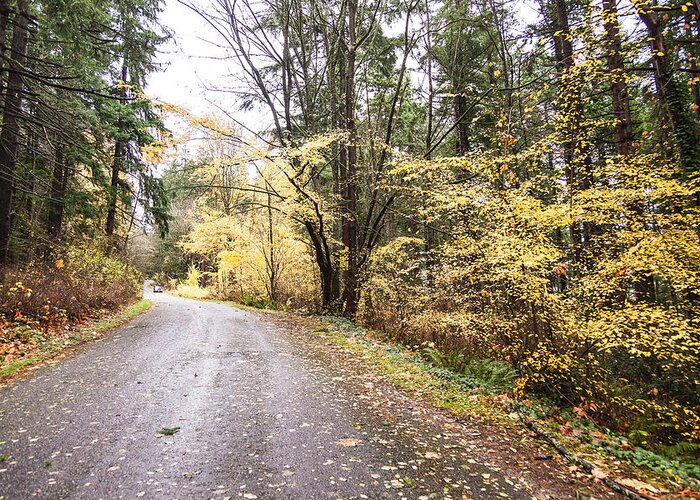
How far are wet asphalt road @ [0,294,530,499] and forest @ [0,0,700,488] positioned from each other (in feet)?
8.22

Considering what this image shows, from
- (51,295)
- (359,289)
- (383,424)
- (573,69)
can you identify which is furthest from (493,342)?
(51,295)

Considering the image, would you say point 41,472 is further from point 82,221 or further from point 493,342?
point 82,221

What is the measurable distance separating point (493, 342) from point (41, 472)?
6.38 m

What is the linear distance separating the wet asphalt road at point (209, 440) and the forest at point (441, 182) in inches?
98.6

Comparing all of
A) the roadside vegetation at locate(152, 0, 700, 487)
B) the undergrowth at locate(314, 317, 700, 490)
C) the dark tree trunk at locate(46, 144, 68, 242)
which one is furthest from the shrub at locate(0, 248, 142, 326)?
the undergrowth at locate(314, 317, 700, 490)

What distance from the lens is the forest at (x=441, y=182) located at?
5.38 meters

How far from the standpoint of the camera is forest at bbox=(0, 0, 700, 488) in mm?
5383

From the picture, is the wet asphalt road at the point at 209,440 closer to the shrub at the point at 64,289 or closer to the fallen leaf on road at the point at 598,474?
the fallen leaf on road at the point at 598,474

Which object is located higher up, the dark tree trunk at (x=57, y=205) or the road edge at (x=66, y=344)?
the dark tree trunk at (x=57, y=205)

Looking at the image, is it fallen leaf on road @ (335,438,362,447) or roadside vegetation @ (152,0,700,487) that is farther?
roadside vegetation @ (152,0,700,487)

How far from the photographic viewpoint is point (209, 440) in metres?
3.73

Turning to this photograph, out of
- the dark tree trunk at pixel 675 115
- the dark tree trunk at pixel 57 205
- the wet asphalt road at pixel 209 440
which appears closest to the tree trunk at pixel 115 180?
the dark tree trunk at pixel 57 205

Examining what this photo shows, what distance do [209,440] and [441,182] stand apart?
234 inches

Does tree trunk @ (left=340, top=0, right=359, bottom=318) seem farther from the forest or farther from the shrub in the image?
the shrub
